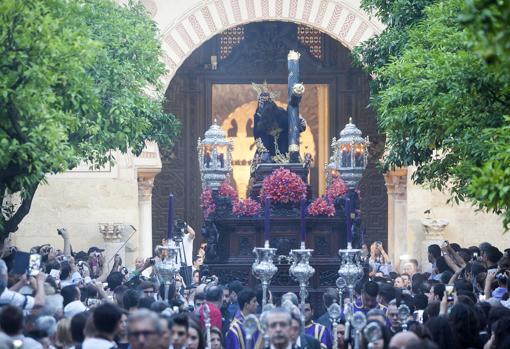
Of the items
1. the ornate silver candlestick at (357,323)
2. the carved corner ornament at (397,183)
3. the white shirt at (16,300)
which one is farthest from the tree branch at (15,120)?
the carved corner ornament at (397,183)

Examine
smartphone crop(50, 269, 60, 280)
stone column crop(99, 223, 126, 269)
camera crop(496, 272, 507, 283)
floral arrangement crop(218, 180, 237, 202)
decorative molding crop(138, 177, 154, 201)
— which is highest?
decorative molding crop(138, 177, 154, 201)

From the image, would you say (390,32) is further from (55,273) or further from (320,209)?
(55,273)

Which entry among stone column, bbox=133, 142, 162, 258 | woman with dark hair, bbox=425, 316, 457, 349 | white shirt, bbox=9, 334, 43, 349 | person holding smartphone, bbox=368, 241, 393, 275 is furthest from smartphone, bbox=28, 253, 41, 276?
stone column, bbox=133, 142, 162, 258

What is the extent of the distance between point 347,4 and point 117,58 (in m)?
6.81

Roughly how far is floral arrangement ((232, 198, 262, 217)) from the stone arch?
6496 millimetres

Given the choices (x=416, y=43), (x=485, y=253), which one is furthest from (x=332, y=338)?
(x=416, y=43)

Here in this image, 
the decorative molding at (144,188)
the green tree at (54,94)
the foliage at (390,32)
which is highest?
the foliage at (390,32)

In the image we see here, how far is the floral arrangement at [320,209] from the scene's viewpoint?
18.0m

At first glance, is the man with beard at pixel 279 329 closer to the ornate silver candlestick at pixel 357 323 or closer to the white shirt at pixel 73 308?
the ornate silver candlestick at pixel 357 323

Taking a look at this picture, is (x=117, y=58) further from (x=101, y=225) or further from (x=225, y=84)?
(x=225, y=84)

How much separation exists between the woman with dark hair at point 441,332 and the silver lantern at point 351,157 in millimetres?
9091

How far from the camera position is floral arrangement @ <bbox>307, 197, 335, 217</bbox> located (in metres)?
18.0

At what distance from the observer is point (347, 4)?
24.4 m

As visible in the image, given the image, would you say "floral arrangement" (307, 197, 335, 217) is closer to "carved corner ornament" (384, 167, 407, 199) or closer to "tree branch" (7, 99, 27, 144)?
"tree branch" (7, 99, 27, 144)
